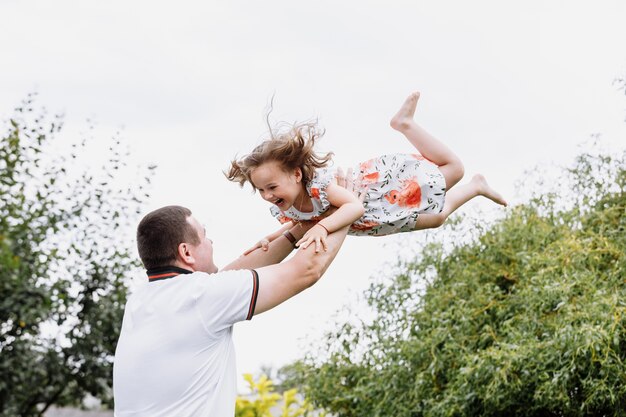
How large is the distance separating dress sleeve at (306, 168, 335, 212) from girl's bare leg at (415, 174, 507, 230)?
1.38ft

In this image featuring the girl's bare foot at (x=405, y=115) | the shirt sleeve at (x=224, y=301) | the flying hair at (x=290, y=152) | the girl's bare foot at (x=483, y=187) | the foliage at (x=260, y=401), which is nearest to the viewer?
the shirt sleeve at (x=224, y=301)

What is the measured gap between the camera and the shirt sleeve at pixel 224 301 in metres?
2.34

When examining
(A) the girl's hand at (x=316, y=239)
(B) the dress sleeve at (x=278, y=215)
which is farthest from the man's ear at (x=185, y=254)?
(B) the dress sleeve at (x=278, y=215)

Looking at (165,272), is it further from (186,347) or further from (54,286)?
(54,286)

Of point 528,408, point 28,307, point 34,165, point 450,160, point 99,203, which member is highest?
point 34,165

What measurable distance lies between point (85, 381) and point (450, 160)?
5.10 m

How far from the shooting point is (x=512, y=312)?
5.79m

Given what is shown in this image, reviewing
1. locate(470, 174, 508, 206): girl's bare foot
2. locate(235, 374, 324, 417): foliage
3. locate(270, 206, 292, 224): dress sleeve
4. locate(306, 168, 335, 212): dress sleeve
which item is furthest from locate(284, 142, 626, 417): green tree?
locate(306, 168, 335, 212): dress sleeve

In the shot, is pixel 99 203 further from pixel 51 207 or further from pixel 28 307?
pixel 28 307

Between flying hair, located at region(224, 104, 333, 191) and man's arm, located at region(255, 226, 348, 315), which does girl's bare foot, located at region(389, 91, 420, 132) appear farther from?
man's arm, located at region(255, 226, 348, 315)

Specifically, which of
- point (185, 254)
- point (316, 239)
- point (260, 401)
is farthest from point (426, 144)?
point (260, 401)

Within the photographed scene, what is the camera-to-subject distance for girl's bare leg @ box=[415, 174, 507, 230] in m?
3.27

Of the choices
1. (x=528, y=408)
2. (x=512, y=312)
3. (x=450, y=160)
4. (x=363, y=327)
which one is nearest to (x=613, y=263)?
(x=512, y=312)

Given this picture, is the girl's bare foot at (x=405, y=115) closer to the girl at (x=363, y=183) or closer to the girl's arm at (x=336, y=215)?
the girl at (x=363, y=183)
